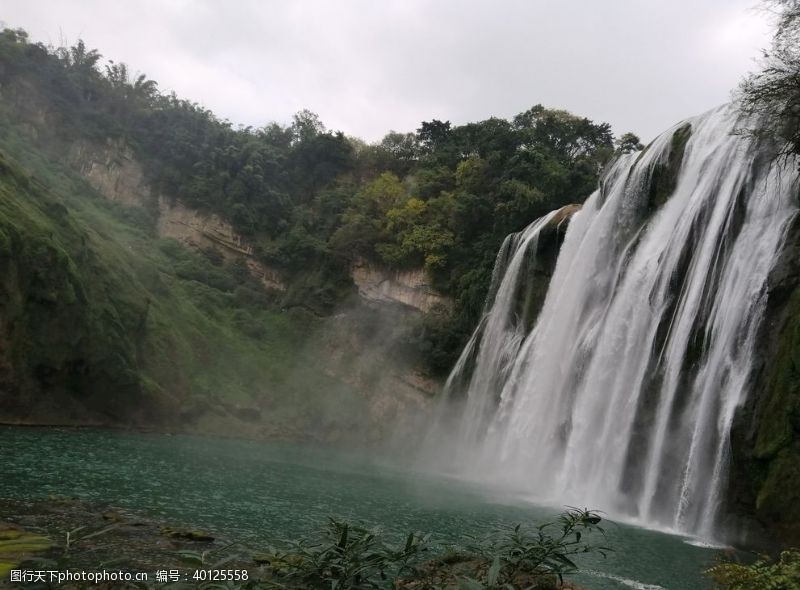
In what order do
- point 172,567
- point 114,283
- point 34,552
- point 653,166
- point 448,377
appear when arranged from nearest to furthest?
point 34,552, point 172,567, point 653,166, point 114,283, point 448,377

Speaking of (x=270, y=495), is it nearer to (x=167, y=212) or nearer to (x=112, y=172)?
(x=167, y=212)

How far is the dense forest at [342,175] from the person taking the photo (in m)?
36.2

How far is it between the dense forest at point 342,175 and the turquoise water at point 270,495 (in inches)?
678

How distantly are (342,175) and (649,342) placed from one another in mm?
38461

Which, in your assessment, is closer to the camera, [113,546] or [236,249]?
[113,546]

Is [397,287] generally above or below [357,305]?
above

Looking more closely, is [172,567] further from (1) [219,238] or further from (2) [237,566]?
(1) [219,238]

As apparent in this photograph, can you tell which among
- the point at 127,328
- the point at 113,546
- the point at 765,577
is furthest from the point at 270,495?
the point at 127,328

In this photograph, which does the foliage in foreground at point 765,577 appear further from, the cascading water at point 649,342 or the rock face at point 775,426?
the cascading water at point 649,342

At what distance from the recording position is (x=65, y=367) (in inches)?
977

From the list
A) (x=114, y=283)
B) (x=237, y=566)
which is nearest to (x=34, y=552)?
(x=237, y=566)

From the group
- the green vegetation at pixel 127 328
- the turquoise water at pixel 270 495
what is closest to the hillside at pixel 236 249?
the green vegetation at pixel 127 328

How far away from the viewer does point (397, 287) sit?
39.8m

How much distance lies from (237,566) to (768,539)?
11113 mm
